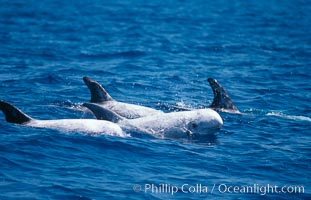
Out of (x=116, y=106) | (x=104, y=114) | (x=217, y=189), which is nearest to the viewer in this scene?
(x=217, y=189)

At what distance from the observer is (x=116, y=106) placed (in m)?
19.6

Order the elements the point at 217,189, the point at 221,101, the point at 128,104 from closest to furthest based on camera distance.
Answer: the point at 217,189
the point at 128,104
the point at 221,101

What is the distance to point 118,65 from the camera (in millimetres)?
28172

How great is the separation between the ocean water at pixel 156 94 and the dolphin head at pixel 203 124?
46 cm

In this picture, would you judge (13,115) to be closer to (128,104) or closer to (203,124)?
(128,104)

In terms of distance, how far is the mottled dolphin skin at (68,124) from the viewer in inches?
638

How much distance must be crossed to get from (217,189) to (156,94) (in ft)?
33.2

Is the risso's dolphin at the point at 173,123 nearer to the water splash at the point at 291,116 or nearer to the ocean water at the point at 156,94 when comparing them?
the ocean water at the point at 156,94

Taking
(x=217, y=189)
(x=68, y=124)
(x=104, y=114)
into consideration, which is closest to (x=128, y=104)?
(x=104, y=114)

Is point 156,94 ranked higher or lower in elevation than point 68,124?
higher

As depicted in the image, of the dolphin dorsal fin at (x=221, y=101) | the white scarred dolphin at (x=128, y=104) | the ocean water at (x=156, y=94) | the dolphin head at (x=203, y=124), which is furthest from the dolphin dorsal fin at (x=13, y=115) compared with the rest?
the dolphin dorsal fin at (x=221, y=101)

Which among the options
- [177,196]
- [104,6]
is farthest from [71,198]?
[104,6]

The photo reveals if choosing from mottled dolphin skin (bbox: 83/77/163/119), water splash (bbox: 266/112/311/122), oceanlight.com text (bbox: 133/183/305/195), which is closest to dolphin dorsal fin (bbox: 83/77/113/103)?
mottled dolphin skin (bbox: 83/77/163/119)

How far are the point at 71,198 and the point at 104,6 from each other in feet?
138
